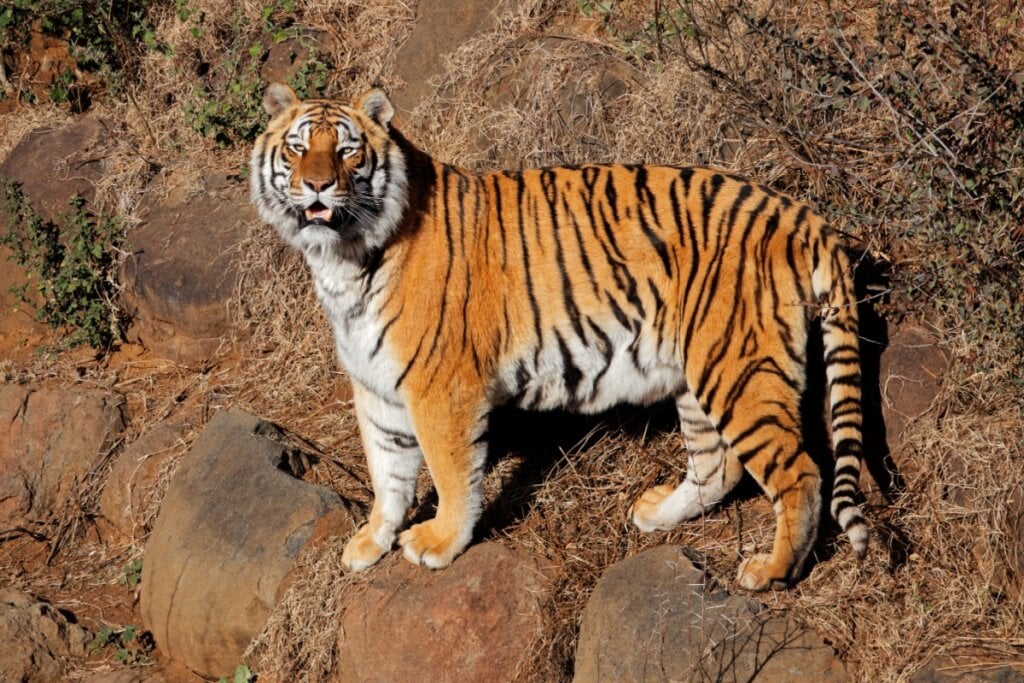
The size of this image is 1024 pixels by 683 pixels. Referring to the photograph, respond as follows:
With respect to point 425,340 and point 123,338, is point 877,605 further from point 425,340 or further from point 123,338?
point 123,338

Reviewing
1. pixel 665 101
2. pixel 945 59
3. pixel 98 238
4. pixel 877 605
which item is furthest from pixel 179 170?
pixel 877 605

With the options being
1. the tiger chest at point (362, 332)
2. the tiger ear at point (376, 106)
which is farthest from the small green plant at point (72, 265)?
the tiger ear at point (376, 106)

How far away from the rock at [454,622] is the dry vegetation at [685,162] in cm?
11

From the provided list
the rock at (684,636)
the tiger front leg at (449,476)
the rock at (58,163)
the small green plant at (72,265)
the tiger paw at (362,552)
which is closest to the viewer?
the rock at (684,636)

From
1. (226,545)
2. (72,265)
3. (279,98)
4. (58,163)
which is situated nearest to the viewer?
(279,98)

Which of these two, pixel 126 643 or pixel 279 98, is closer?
pixel 279 98

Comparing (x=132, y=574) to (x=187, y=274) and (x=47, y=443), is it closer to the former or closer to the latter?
(x=47, y=443)

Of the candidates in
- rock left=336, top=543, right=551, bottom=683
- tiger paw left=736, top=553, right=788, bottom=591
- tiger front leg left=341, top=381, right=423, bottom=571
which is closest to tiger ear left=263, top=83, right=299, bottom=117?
tiger front leg left=341, top=381, right=423, bottom=571

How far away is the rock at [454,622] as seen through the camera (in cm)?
446

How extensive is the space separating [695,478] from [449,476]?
3.49ft

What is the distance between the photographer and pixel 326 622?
4730 mm

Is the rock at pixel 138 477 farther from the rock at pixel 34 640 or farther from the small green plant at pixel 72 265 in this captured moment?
the small green plant at pixel 72 265

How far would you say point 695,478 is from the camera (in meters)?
4.83

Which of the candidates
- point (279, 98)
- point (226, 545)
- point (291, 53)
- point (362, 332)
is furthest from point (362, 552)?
point (291, 53)
